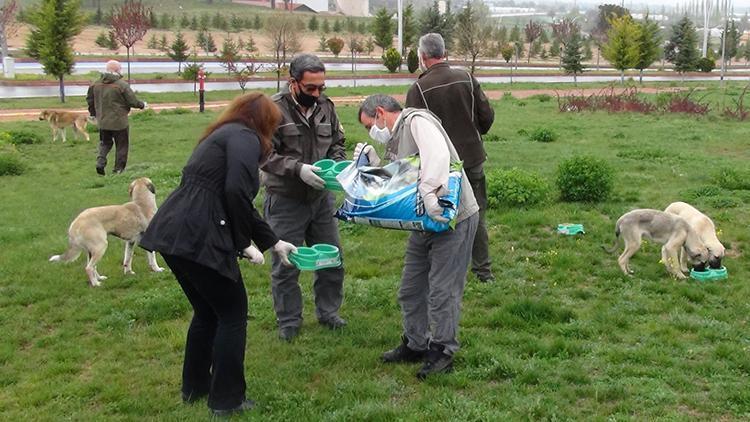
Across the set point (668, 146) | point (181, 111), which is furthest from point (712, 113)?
point (181, 111)

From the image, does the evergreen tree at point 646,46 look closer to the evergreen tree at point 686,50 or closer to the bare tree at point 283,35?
the evergreen tree at point 686,50

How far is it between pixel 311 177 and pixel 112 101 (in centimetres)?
878

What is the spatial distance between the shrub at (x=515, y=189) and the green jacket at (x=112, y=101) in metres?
6.74

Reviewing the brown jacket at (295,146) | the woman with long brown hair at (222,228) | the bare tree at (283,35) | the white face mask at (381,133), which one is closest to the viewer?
the woman with long brown hair at (222,228)

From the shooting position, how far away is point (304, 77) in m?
5.26

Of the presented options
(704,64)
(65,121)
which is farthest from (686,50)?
(65,121)

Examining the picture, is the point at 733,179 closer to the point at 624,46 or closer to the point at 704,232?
the point at 704,232

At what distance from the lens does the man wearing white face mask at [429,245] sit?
181 inches

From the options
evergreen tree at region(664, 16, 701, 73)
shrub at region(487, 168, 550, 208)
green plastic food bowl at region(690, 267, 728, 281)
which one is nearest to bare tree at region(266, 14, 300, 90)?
evergreen tree at region(664, 16, 701, 73)

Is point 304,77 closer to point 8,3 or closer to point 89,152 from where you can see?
point 89,152

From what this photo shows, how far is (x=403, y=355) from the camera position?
5.36 meters

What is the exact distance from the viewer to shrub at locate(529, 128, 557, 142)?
52.9 feet

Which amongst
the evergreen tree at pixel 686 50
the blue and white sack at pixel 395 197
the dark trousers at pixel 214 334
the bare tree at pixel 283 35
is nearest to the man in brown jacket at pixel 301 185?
the blue and white sack at pixel 395 197

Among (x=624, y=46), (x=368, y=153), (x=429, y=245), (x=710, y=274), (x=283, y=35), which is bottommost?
(x=710, y=274)
